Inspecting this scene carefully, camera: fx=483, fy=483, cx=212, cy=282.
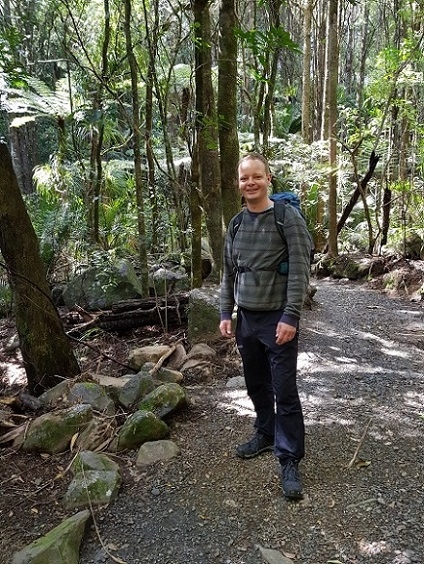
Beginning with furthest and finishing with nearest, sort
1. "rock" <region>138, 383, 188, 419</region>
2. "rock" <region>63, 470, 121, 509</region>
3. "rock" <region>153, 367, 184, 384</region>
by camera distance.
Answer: "rock" <region>153, 367, 184, 384</region>, "rock" <region>138, 383, 188, 419</region>, "rock" <region>63, 470, 121, 509</region>

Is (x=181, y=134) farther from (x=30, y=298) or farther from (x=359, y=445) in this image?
(x=359, y=445)

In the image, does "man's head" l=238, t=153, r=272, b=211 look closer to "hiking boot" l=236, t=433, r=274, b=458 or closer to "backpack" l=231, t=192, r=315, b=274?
"backpack" l=231, t=192, r=315, b=274

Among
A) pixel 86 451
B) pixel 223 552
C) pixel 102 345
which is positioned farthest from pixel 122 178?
pixel 223 552

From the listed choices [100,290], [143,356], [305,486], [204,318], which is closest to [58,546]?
[305,486]

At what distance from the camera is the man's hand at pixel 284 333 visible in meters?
2.49

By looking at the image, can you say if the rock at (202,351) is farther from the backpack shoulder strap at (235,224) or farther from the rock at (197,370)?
the backpack shoulder strap at (235,224)

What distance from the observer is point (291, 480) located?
8.70ft

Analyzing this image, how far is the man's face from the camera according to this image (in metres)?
2.59

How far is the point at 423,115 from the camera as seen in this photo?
12539mm

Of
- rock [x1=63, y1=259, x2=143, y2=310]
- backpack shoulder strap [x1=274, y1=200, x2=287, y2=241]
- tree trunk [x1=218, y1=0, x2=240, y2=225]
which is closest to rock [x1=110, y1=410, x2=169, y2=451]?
backpack shoulder strap [x1=274, y1=200, x2=287, y2=241]

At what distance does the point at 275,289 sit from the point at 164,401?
1493 mm

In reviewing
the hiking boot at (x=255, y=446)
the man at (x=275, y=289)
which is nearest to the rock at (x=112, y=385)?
the hiking boot at (x=255, y=446)

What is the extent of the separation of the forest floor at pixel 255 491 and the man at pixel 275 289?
25 centimetres

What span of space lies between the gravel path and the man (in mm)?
221
